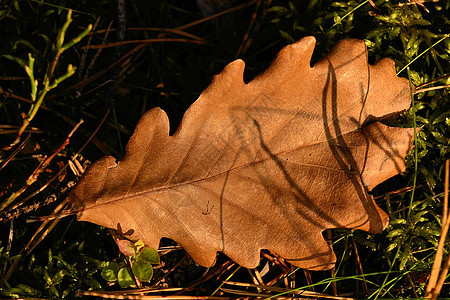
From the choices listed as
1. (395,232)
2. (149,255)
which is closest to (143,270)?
(149,255)

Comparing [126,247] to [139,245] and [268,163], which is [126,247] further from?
[268,163]

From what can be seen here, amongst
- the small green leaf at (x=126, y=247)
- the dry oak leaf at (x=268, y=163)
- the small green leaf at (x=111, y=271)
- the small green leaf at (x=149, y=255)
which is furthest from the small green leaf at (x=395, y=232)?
the small green leaf at (x=111, y=271)

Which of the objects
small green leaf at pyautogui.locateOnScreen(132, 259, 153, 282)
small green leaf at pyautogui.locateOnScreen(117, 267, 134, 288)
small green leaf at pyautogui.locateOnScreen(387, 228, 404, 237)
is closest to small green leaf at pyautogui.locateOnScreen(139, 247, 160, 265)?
small green leaf at pyautogui.locateOnScreen(132, 259, 153, 282)

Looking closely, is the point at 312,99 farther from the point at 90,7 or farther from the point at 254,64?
the point at 90,7

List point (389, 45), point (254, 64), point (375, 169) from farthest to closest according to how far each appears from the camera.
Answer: point (254, 64), point (389, 45), point (375, 169)

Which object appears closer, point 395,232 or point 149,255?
point 149,255

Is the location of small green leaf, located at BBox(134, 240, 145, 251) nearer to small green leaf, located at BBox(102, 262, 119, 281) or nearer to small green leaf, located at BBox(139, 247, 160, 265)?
small green leaf, located at BBox(139, 247, 160, 265)

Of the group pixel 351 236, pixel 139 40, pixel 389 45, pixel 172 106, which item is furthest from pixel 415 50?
pixel 139 40
